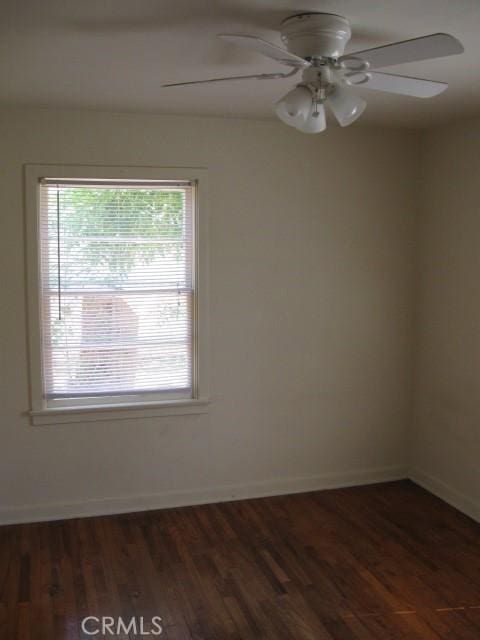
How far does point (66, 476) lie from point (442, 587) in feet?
7.31

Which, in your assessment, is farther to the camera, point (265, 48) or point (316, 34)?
point (316, 34)

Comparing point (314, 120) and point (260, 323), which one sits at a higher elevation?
point (314, 120)

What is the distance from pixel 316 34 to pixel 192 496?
2985 mm

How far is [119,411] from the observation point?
4051mm

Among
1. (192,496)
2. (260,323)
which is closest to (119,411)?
(192,496)

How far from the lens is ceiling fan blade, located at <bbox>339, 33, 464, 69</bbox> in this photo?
1.89 meters

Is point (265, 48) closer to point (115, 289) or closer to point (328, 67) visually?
point (328, 67)

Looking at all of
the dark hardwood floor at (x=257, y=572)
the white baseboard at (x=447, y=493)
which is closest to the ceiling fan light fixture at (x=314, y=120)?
the dark hardwood floor at (x=257, y=572)

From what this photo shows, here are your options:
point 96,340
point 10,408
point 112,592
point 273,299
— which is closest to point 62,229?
point 96,340

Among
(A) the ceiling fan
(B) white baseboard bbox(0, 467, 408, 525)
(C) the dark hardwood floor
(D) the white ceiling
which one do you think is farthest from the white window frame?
(A) the ceiling fan

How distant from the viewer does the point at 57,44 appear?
249 centimetres

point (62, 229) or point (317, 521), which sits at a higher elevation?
point (62, 229)

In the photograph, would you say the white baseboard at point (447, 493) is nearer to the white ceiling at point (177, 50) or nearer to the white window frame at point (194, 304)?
the white window frame at point (194, 304)

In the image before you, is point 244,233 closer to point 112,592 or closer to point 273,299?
point 273,299
